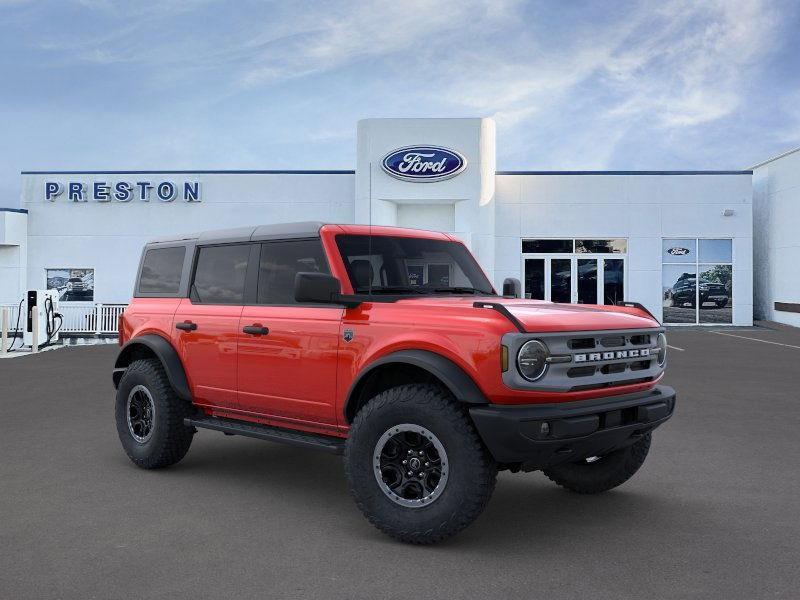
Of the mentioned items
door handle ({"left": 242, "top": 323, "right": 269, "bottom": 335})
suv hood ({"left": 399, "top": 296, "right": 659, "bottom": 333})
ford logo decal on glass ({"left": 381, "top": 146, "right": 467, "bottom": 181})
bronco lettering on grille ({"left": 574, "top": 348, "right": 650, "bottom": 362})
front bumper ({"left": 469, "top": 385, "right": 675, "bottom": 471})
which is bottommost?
front bumper ({"left": 469, "top": 385, "right": 675, "bottom": 471})

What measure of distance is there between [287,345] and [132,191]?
26912mm

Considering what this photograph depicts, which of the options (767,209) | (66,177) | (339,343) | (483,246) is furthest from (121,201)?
(339,343)

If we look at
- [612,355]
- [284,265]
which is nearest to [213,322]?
[284,265]

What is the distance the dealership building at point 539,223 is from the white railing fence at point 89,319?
74.8 inches

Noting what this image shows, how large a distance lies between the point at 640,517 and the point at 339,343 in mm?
2358

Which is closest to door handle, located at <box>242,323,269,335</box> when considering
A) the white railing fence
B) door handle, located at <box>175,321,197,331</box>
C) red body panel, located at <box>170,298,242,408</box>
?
red body panel, located at <box>170,298,242,408</box>

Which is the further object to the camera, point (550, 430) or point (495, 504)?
point (495, 504)

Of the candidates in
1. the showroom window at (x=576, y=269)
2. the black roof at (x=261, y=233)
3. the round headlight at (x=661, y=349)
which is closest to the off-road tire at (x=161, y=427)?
the black roof at (x=261, y=233)

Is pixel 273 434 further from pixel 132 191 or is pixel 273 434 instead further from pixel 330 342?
pixel 132 191

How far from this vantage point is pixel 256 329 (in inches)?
233

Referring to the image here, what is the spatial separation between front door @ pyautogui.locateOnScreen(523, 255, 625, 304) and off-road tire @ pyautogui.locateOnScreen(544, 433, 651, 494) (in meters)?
24.2

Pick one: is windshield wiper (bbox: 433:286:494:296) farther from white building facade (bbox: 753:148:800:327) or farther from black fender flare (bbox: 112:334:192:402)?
white building facade (bbox: 753:148:800:327)

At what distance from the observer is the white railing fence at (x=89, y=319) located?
25.9m

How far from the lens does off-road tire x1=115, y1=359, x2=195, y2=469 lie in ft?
21.7
